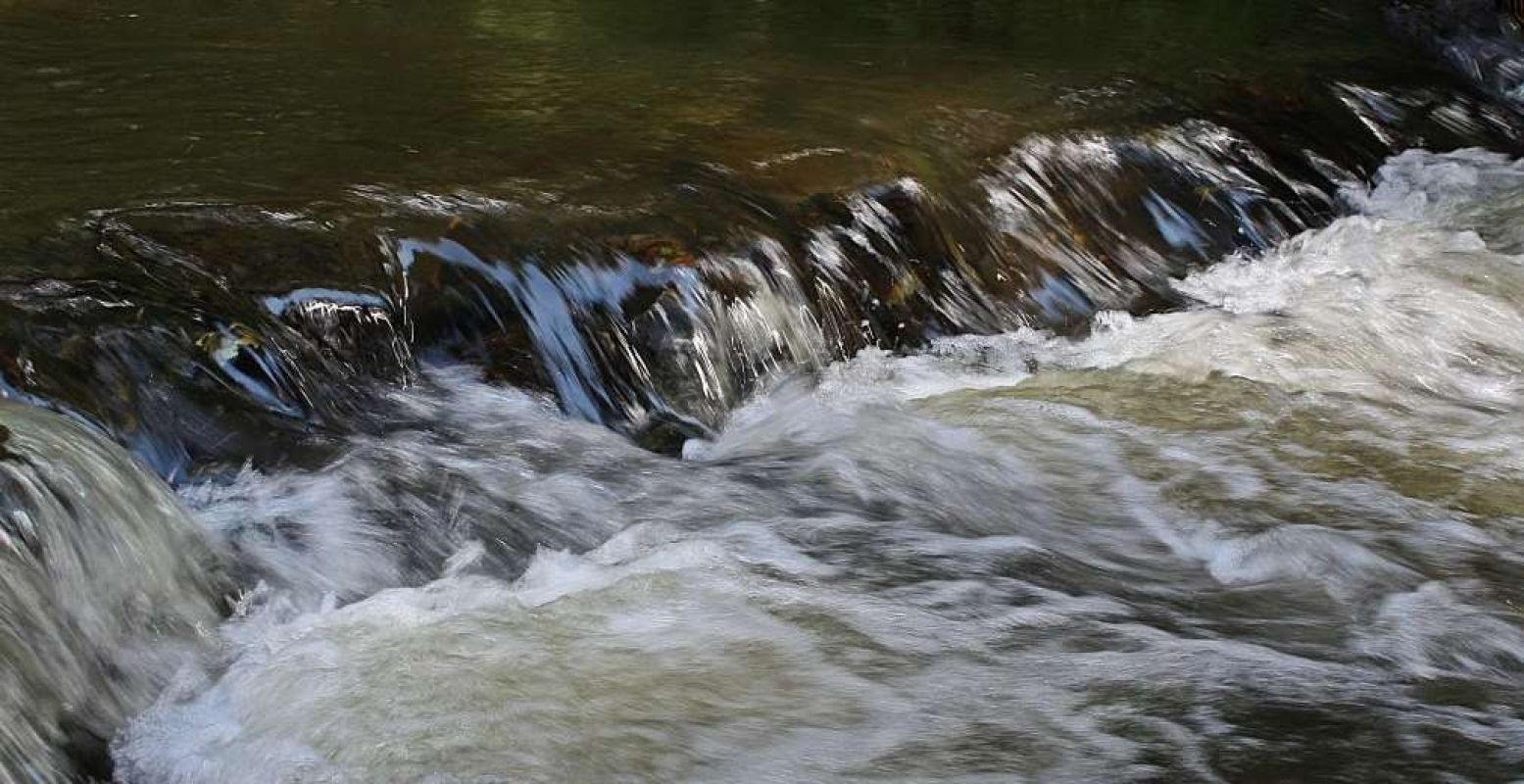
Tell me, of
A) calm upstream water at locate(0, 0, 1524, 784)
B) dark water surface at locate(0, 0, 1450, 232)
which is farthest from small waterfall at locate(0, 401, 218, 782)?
dark water surface at locate(0, 0, 1450, 232)

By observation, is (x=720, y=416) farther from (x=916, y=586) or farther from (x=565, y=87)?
(x=565, y=87)

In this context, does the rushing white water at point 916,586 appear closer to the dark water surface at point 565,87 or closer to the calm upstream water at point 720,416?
the calm upstream water at point 720,416

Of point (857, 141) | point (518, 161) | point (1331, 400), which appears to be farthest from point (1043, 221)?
point (518, 161)

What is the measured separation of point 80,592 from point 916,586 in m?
1.65

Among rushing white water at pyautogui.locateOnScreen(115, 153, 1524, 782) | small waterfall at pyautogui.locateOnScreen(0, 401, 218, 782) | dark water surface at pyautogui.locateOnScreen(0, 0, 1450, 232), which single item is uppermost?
dark water surface at pyautogui.locateOnScreen(0, 0, 1450, 232)

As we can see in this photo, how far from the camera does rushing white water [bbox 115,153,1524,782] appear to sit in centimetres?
305

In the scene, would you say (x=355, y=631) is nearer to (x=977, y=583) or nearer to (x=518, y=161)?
(x=977, y=583)

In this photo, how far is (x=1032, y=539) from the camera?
163 inches

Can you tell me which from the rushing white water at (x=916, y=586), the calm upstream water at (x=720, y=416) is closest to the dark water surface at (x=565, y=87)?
the calm upstream water at (x=720, y=416)

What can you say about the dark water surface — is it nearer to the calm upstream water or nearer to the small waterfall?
the calm upstream water

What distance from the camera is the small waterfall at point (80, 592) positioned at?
2.93 meters

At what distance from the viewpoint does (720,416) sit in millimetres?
4844

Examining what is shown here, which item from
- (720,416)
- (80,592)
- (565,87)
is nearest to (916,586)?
(720,416)

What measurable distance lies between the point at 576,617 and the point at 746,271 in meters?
1.88
